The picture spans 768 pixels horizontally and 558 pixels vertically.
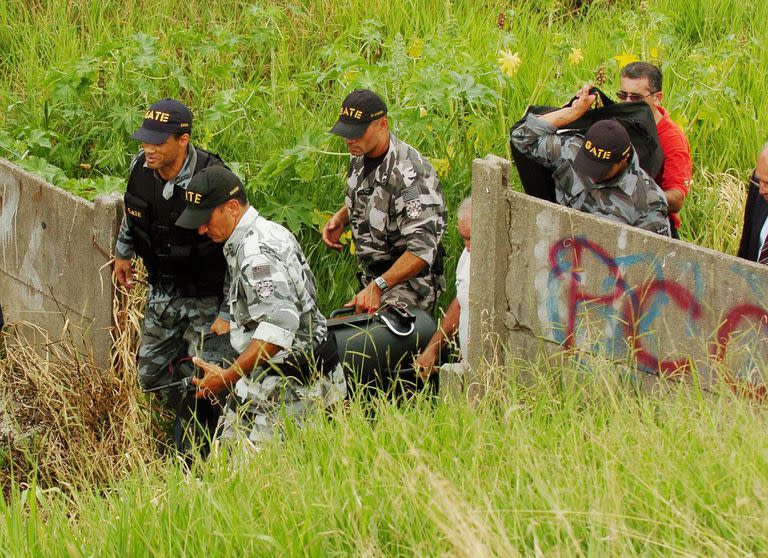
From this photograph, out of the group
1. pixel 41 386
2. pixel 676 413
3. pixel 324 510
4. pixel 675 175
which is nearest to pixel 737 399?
pixel 676 413

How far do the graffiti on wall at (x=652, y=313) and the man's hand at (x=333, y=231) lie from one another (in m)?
1.44

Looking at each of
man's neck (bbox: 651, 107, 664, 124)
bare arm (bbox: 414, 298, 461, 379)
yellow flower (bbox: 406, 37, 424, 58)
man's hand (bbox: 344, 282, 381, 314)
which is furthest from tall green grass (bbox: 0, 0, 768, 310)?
bare arm (bbox: 414, 298, 461, 379)

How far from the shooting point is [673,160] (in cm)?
550

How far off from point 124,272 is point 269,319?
1551 mm

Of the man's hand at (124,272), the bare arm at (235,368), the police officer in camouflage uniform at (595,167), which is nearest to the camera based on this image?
the bare arm at (235,368)

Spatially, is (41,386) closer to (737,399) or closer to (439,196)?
(439,196)

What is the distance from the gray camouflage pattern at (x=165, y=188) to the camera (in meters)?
5.30

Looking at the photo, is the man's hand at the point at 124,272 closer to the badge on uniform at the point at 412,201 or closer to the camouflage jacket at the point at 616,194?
the badge on uniform at the point at 412,201

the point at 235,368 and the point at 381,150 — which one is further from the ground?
the point at 381,150

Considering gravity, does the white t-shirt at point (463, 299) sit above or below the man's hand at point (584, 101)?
below

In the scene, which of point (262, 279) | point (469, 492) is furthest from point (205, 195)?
point (469, 492)

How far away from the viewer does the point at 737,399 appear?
3715 mm

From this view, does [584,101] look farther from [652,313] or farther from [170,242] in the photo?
[170,242]

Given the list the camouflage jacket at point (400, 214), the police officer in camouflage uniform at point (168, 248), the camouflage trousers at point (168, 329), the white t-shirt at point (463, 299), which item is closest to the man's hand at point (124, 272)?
the police officer in camouflage uniform at point (168, 248)
